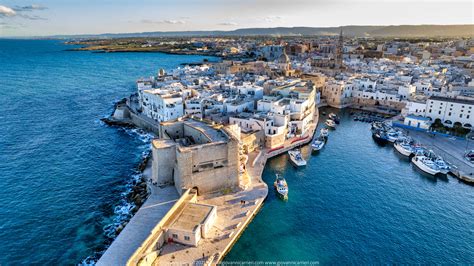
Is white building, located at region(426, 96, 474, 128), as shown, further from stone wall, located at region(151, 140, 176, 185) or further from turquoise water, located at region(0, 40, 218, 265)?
turquoise water, located at region(0, 40, 218, 265)

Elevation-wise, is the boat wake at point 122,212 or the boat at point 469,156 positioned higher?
the boat at point 469,156

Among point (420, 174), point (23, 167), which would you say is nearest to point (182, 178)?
point (23, 167)

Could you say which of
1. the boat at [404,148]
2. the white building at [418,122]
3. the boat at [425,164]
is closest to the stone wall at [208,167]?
the boat at [425,164]

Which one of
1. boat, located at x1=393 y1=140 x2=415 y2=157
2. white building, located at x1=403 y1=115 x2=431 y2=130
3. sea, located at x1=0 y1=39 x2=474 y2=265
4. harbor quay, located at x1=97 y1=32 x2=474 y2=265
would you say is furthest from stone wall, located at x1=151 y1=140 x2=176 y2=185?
white building, located at x1=403 y1=115 x2=431 y2=130

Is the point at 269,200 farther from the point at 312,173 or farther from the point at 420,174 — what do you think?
the point at 420,174

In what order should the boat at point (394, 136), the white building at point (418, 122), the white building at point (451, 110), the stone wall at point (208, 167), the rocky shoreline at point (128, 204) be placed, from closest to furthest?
the rocky shoreline at point (128, 204), the stone wall at point (208, 167), the boat at point (394, 136), the white building at point (451, 110), the white building at point (418, 122)

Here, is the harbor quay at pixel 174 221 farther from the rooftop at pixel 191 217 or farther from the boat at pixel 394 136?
the boat at pixel 394 136

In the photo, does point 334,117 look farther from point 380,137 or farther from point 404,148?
point 404,148
